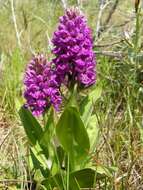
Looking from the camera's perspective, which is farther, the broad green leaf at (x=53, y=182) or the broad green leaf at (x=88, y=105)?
the broad green leaf at (x=88, y=105)

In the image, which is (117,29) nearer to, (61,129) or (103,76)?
(103,76)

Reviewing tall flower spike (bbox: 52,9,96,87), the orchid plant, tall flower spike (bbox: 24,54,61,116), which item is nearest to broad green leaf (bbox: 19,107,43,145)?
the orchid plant

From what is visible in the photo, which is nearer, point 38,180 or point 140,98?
point 38,180

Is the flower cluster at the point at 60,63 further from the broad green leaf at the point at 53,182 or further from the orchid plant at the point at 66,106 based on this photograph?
the broad green leaf at the point at 53,182

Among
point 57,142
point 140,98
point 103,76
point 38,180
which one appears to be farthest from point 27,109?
point 103,76

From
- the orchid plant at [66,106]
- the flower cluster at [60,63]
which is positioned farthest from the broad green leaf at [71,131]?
the flower cluster at [60,63]

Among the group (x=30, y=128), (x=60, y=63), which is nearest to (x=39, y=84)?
(x=60, y=63)

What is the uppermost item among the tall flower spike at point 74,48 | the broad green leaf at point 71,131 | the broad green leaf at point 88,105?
the tall flower spike at point 74,48
